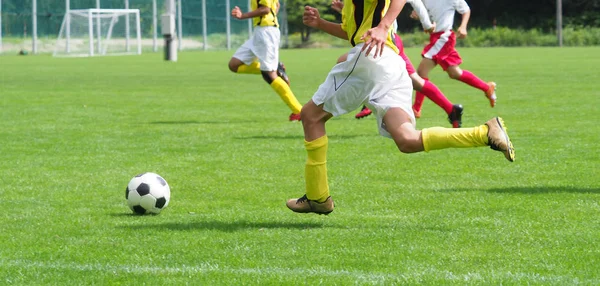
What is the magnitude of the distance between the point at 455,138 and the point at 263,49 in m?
7.40

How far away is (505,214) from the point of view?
20.7ft

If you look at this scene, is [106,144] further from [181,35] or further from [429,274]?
[181,35]

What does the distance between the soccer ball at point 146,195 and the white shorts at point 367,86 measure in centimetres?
121

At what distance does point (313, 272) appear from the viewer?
15.7ft

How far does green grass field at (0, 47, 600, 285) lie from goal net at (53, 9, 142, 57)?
111 feet

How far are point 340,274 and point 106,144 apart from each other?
6.50 m

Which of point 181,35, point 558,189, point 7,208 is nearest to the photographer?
point 7,208

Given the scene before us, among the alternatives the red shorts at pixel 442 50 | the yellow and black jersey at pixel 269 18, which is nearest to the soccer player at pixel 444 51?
the red shorts at pixel 442 50

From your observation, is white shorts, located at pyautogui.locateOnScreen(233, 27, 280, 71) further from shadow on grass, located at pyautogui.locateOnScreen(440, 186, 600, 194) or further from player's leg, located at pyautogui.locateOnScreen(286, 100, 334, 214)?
player's leg, located at pyautogui.locateOnScreen(286, 100, 334, 214)

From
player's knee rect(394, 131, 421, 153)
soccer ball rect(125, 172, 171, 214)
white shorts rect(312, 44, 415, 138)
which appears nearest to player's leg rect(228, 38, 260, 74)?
soccer ball rect(125, 172, 171, 214)

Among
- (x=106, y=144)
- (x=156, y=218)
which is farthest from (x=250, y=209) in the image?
(x=106, y=144)

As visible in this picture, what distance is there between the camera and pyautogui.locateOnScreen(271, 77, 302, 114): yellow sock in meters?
12.5

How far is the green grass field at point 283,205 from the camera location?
4859 mm

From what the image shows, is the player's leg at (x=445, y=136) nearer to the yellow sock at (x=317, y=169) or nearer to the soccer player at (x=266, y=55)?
the yellow sock at (x=317, y=169)
